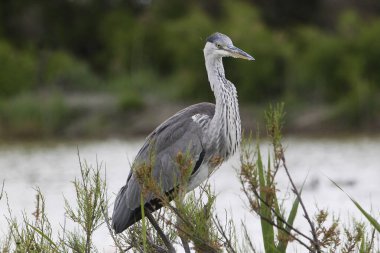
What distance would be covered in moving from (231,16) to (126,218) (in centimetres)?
2821

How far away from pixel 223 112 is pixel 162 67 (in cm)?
2911

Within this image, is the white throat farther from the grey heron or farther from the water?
the water

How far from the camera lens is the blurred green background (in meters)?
27.1

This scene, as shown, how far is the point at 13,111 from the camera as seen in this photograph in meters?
27.8

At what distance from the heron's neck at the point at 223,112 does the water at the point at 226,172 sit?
3.42 m

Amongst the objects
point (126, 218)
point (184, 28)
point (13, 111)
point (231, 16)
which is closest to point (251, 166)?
point (126, 218)

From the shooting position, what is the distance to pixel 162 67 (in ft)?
117

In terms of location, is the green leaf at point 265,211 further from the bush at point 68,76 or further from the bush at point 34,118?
the bush at point 68,76

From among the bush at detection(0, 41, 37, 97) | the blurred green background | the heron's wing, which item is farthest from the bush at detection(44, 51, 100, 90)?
the heron's wing

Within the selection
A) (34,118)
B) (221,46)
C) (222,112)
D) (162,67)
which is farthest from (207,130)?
(162,67)

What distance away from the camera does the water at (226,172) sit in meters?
13.7

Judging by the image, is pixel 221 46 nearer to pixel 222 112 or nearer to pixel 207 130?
pixel 222 112

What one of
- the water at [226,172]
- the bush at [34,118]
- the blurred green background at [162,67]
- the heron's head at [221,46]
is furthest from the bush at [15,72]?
the heron's head at [221,46]

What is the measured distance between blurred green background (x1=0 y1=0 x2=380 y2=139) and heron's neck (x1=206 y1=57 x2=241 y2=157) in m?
17.5
